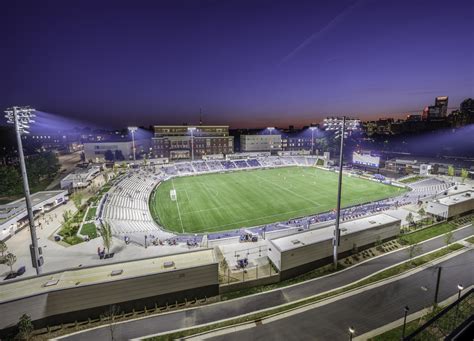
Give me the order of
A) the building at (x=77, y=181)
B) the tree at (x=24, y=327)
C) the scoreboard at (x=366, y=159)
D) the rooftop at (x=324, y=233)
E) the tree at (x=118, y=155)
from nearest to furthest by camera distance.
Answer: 1. the tree at (x=24, y=327)
2. the rooftop at (x=324, y=233)
3. the building at (x=77, y=181)
4. the scoreboard at (x=366, y=159)
5. the tree at (x=118, y=155)

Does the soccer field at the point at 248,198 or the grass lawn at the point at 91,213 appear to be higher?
the grass lawn at the point at 91,213

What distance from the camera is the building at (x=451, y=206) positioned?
85.5 feet

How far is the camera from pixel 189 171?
6250 cm

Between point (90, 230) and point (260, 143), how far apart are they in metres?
73.7

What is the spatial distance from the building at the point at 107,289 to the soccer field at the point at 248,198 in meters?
13.8

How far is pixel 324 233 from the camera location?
19297mm

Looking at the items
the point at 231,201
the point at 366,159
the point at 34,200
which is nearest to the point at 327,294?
the point at 231,201

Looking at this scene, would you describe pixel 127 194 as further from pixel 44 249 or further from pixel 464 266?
pixel 464 266

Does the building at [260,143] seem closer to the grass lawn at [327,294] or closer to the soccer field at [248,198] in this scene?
the soccer field at [248,198]

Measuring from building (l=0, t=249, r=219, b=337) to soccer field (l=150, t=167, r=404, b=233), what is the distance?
13766 mm

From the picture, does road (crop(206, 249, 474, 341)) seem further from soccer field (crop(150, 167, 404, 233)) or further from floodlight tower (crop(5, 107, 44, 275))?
soccer field (crop(150, 167, 404, 233))

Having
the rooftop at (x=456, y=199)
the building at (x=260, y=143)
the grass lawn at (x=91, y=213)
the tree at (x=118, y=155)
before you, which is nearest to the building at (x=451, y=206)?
the rooftop at (x=456, y=199)

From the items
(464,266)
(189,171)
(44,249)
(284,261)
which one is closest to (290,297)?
(284,261)

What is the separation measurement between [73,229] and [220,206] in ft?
62.0
